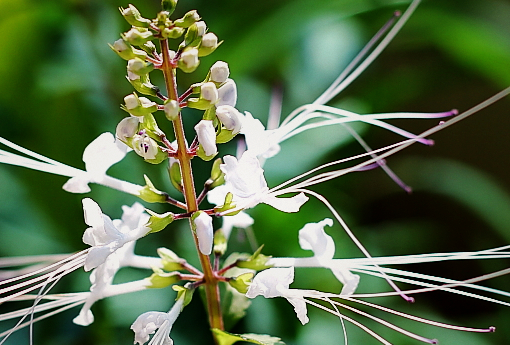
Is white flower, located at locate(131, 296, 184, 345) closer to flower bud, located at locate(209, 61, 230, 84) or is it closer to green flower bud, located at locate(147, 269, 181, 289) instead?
green flower bud, located at locate(147, 269, 181, 289)

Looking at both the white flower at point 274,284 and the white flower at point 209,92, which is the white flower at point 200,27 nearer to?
the white flower at point 209,92

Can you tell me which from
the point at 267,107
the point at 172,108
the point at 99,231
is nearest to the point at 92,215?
the point at 99,231

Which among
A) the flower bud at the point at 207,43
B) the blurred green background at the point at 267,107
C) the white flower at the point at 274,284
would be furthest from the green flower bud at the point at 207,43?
the blurred green background at the point at 267,107

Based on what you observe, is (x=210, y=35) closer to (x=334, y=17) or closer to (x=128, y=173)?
(x=128, y=173)

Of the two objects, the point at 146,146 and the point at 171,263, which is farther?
the point at 171,263

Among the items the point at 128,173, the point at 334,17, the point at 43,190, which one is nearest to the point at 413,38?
the point at 334,17

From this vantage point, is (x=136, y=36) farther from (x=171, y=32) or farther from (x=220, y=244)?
(x=220, y=244)
